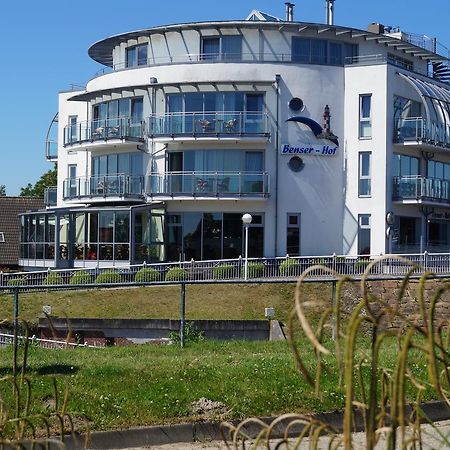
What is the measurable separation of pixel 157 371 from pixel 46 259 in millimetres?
35374

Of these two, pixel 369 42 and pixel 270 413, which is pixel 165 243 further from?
pixel 270 413

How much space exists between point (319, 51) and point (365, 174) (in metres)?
6.50

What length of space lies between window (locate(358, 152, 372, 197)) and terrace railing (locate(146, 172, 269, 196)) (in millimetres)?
4599

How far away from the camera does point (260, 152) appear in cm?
4444

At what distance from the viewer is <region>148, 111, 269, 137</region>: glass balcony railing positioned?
1706 inches

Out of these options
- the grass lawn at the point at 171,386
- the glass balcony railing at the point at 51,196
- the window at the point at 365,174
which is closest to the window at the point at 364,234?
the window at the point at 365,174

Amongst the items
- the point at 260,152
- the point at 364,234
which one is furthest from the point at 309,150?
the point at 364,234

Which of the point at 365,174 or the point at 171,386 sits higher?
the point at 365,174

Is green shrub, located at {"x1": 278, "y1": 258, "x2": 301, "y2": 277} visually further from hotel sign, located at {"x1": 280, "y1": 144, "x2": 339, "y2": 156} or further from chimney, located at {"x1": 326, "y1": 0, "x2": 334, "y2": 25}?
chimney, located at {"x1": 326, "y1": 0, "x2": 334, "y2": 25}

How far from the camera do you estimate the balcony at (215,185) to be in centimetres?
4322

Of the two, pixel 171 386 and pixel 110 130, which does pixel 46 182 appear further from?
pixel 171 386

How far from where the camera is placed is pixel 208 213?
44.2 m

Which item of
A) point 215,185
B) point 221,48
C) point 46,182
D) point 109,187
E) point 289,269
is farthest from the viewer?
point 46,182

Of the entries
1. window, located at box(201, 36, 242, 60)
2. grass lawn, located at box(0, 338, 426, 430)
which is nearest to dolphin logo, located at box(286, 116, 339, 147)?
window, located at box(201, 36, 242, 60)
